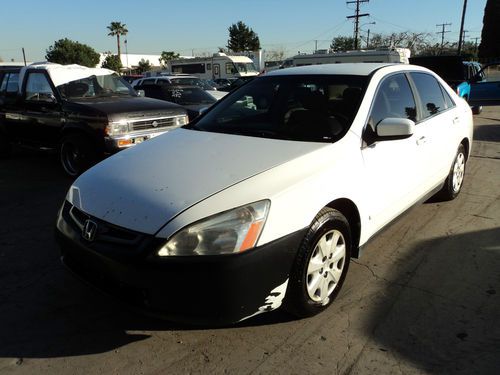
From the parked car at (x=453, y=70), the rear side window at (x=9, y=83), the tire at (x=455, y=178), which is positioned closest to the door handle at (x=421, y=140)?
the tire at (x=455, y=178)

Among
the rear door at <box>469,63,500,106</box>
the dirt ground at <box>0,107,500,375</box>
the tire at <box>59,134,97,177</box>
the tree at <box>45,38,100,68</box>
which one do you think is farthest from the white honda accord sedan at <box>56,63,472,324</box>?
the tree at <box>45,38,100,68</box>

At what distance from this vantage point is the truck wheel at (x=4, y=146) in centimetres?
848

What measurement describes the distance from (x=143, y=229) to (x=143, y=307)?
0.45m

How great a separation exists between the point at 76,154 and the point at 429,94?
5.20 meters

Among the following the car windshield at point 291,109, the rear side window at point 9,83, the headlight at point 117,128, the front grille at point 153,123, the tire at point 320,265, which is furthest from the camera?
the rear side window at point 9,83

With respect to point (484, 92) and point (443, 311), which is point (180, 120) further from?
point (484, 92)

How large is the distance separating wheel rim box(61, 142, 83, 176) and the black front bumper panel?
189 inches

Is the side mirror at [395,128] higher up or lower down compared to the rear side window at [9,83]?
lower down

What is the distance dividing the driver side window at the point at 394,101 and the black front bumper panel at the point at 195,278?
152 cm

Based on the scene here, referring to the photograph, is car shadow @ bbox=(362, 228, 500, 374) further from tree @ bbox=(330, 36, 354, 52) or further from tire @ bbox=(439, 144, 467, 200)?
tree @ bbox=(330, 36, 354, 52)

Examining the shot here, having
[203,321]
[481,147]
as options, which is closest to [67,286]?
[203,321]

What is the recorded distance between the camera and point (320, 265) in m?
2.81

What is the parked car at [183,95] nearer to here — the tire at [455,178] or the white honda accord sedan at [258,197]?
the tire at [455,178]

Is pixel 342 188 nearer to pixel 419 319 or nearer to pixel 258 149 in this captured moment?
pixel 258 149
